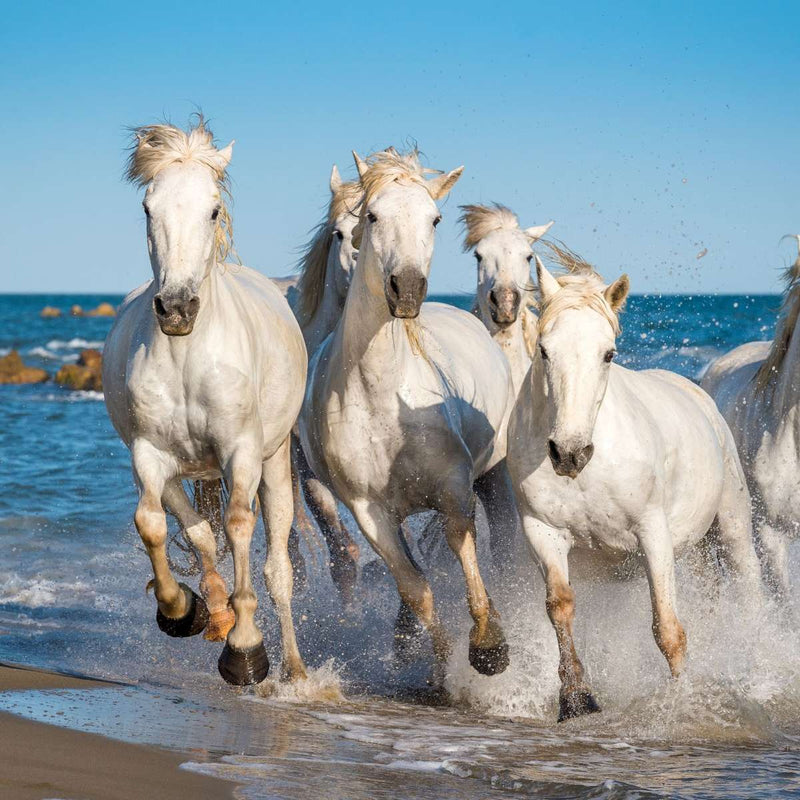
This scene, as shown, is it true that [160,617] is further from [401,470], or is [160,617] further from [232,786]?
[232,786]

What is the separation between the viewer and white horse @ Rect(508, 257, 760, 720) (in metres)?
4.71

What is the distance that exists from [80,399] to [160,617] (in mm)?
18554

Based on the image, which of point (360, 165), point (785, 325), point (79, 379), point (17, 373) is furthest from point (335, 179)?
point (17, 373)

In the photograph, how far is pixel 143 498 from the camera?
17.1ft

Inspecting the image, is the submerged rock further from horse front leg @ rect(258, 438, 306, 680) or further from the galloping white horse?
horse front leg @ rect(258, 438, 306, 680)

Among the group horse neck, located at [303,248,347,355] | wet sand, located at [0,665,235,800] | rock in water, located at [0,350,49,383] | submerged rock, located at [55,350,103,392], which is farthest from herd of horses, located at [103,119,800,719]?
rock in water, located at [0,350,49,383]

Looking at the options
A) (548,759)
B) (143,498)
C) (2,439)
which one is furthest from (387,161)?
(2,439)

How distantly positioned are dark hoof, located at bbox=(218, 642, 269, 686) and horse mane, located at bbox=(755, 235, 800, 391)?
323 cm

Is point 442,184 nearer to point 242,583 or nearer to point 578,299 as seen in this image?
point 578,299

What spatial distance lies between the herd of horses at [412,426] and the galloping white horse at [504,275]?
1.42ft

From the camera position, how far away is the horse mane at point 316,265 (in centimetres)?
728

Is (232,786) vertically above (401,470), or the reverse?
(401,470)

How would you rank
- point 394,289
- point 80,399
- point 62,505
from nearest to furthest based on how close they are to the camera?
1. point 394,289
2. point 62,505
3. point 80,399

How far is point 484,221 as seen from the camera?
7.79 m
